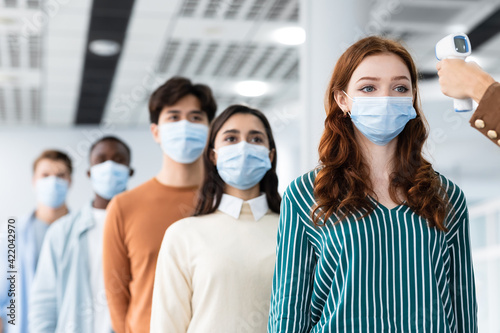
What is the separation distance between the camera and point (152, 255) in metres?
2.46

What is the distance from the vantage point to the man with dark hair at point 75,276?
2.96m

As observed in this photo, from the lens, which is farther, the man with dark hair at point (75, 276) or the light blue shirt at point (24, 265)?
the light blue shirt at point (24, 265)

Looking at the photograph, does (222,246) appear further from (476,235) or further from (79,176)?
(476,235)

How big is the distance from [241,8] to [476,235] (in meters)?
7.54

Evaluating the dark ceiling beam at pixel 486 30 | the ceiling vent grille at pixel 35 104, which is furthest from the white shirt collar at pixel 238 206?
the ceiling vent grille at pixel 35 104

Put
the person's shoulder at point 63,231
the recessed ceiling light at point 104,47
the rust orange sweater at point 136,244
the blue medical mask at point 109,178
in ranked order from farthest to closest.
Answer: the recessed ceiling light at point 104,47 < the blue medical mask at point 109,178 < the person's shoulder at point 63,231 < the rust orange sweater at point 136,244

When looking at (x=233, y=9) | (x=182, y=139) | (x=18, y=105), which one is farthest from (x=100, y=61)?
(x=182, y=139)

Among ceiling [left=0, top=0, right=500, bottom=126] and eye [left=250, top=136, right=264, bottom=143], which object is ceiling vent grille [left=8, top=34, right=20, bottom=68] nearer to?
ceiling [left=0, top=0, right=500, bottom=126]

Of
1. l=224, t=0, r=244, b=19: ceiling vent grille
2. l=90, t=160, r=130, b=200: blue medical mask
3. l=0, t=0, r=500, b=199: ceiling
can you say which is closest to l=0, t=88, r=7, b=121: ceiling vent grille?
l=0, t=0, r=500, b=199: ceiling

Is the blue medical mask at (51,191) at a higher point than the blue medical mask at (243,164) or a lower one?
higher

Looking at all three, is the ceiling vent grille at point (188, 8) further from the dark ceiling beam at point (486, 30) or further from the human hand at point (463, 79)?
the human hand at point (463, 79)

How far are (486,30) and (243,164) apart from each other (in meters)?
4.88

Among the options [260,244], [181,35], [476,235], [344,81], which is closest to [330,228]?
[344,81]

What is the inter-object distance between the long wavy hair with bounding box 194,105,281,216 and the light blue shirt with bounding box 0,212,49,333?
1.56m
